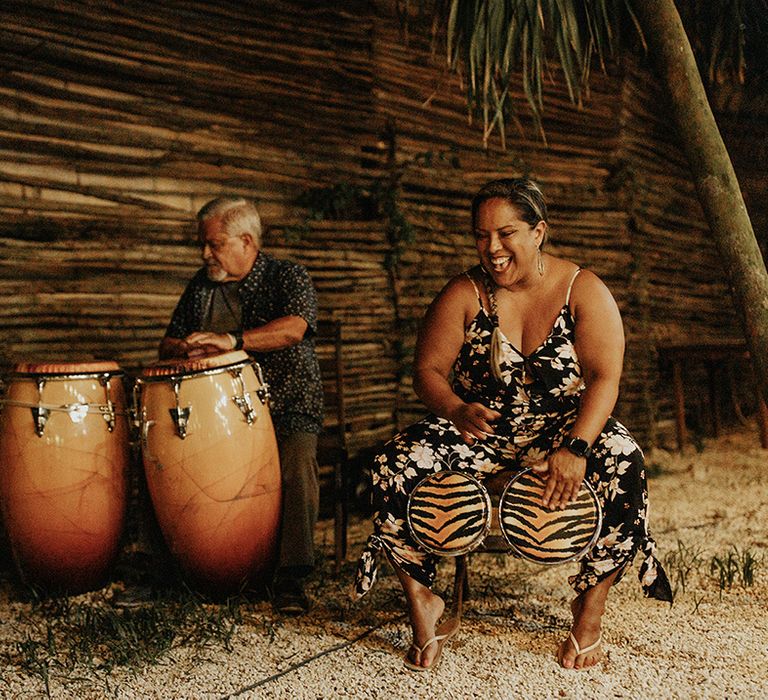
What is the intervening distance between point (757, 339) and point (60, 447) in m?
2.46

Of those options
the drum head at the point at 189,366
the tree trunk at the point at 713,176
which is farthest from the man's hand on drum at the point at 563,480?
the drum head at the point at 189,366

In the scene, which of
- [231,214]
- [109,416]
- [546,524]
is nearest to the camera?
[546,524]

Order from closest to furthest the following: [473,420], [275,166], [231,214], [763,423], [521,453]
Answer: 1. [473,420]
2. [521,453]
3. [231,214]
4. [275,166]
5. [763,423]

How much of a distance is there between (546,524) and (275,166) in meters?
2.86

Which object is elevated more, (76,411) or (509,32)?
(509,32)

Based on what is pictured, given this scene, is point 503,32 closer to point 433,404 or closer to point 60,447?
point 433,404

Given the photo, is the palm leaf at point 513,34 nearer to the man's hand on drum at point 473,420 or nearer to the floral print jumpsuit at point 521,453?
the floral print jumpsuit at point 521,453

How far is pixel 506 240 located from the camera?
2.54 m

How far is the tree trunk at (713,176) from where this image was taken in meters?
2.87

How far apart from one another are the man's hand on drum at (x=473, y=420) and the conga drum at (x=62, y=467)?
52.2 inches

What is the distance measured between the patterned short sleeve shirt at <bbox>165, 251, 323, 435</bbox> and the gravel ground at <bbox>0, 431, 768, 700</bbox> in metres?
0.67

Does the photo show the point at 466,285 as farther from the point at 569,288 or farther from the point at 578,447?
the point at 578,447

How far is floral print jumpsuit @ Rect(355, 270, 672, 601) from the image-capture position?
2.37 m

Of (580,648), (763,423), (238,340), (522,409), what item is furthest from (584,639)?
(763,423)
